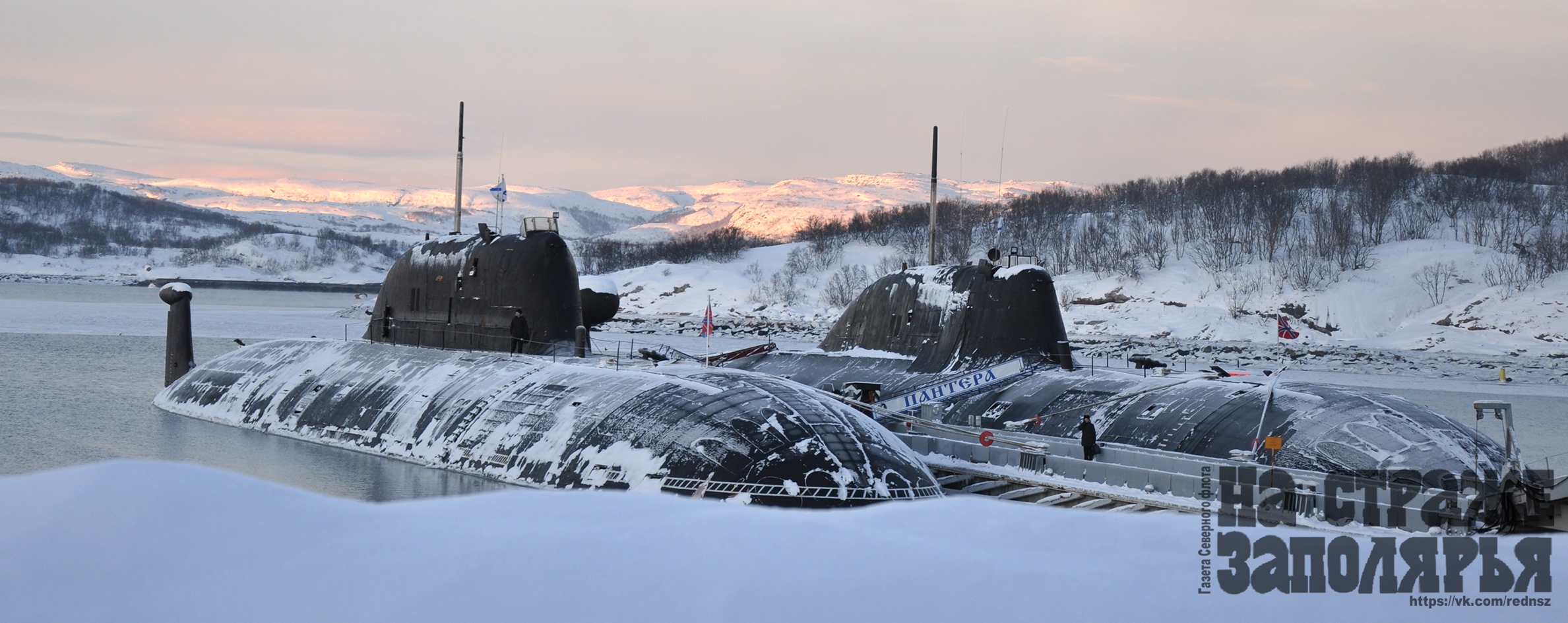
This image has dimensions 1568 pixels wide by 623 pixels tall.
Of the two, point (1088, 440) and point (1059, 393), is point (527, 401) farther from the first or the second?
point (1059, 393)

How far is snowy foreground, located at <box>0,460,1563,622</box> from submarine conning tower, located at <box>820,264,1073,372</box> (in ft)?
58.7

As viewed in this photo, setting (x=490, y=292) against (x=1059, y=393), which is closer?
(x=1059, y=393)

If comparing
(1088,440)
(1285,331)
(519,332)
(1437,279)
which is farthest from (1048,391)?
(1437,279)

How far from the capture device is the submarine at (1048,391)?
1591cm

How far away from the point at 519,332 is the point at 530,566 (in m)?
17.5

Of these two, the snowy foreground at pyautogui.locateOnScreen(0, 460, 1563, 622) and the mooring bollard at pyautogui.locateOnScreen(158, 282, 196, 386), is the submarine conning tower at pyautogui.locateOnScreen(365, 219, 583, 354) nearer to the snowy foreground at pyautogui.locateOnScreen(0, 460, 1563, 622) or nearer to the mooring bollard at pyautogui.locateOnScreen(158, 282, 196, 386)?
the mooring bollard at pyautogui.locateOnScreen(158, 282, 196, 386)

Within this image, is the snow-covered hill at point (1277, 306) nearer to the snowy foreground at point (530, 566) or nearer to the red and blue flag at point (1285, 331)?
the red and blue flag at point (1285, 331)

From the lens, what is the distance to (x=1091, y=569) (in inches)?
198

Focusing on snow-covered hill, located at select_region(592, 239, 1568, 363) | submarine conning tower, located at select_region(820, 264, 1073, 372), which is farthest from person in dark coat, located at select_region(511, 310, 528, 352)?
snow-covered hill, located at select_region(592, 239, 1568, 363)

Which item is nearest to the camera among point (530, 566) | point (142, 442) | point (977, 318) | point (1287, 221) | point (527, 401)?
point (530, 566)

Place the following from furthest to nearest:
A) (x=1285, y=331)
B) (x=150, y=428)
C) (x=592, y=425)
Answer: (x=150, y=428)
(x=1285, y=331)
(x=592, y=425)

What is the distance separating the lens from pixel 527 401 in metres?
18.4

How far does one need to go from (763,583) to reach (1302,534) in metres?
2.93

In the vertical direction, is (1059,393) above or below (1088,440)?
above
